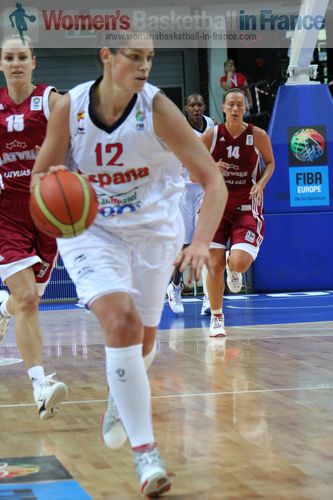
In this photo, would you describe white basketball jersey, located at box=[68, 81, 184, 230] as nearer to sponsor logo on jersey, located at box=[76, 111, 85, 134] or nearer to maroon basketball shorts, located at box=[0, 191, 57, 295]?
sponsor logo on jersey, located at box=[76, 111, 85, 134]

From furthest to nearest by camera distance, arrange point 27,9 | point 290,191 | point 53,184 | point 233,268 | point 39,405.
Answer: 1. point 27,9
2. point 290,191
3. point 233,268
4. point 39,405
5. point 53,184

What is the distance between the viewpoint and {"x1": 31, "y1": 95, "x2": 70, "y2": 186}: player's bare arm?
3.88 metres

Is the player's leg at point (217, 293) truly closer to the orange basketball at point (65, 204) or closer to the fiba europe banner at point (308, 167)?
the fiba europe banner at point (308, 167)

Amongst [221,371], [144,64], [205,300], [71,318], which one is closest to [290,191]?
[205,300]

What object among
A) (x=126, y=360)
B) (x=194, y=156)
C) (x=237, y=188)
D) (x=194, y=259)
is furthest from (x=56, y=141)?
(x=237, y=188)

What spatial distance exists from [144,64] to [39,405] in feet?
6.34

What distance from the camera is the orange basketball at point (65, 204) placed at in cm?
359

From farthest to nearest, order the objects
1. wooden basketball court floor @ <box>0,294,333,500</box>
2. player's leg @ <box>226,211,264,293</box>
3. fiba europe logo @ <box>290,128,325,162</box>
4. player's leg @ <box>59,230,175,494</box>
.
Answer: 1. fiba europe logo @ <box>290,128,325,162</box>
2. player's leg @ <box>226,211,264,293</box>
3. wooden basketball court floor @ <box>0,294,333,500</box>
4. player's leg @ <box>59,230,175,494</box>

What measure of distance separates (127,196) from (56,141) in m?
0.36

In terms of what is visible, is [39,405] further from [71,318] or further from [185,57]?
[185,57]

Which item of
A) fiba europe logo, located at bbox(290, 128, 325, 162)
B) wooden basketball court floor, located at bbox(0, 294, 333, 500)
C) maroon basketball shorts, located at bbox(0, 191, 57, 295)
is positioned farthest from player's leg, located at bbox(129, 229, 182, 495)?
fiba europe logo, located at bbox(290, 128, 325, 162)

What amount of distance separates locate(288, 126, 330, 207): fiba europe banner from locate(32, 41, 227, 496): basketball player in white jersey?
8404mm

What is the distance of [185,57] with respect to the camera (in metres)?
20.0

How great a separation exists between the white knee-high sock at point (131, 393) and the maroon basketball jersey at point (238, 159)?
16.8 ft
